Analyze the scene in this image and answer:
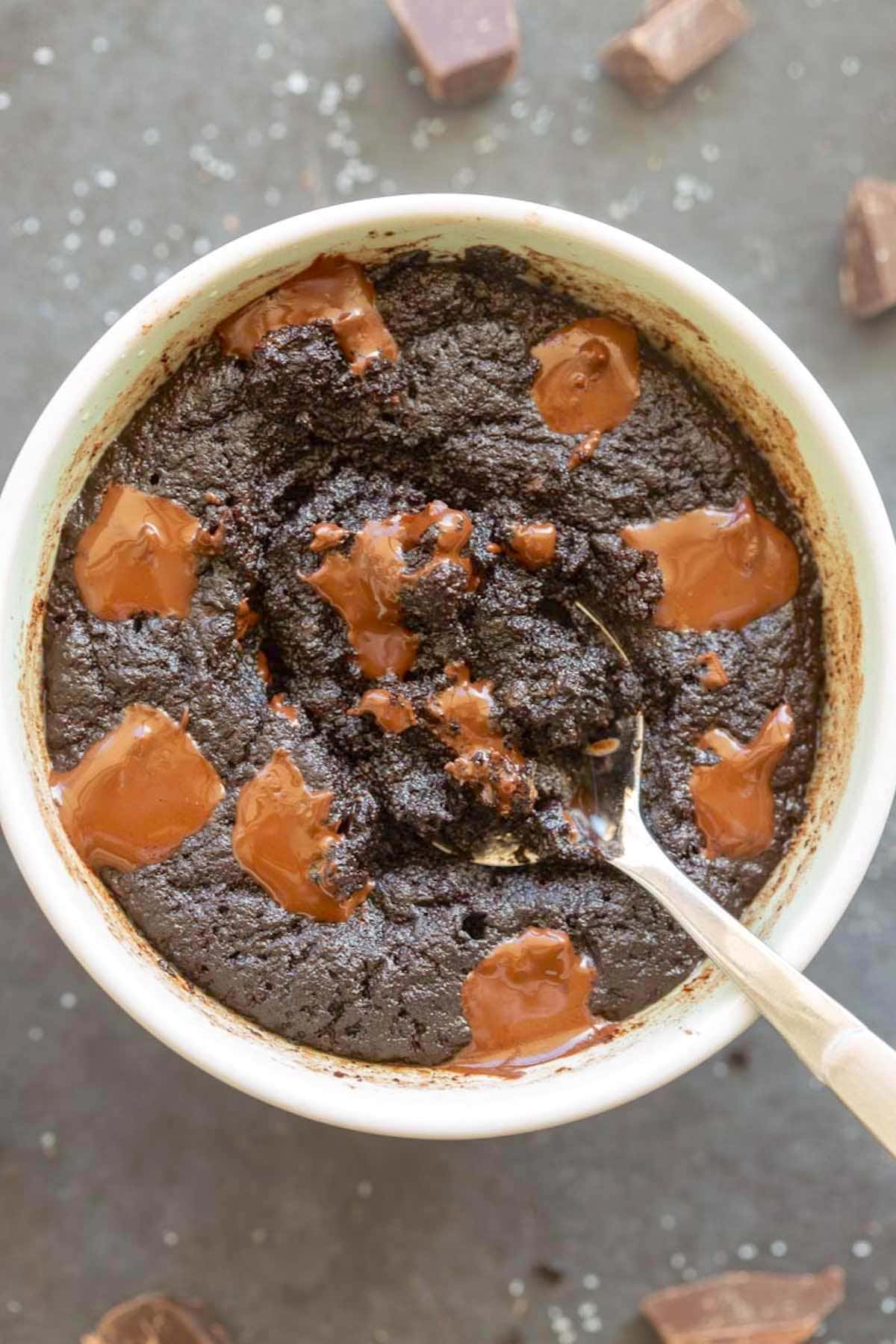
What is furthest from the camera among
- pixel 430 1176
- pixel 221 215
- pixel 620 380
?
pixel 430 1176

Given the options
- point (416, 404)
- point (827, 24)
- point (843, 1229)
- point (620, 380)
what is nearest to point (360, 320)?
point (416, 404)

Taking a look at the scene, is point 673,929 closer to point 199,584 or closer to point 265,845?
point 265,845

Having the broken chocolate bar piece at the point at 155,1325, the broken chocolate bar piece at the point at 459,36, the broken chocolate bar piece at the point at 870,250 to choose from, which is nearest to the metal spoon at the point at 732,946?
the broken chocolate bar piece at the point at 870,250

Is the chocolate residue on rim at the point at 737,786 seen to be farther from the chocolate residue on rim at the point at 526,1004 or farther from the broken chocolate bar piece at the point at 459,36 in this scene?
the broken chocolate bar piece at the point at 459,36

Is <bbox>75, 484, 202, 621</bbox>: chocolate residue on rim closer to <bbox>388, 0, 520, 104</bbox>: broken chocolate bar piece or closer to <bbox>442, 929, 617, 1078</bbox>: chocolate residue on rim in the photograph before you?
<bbox>442, 929, 617, 1078</bbox>: chocolate residue on rim

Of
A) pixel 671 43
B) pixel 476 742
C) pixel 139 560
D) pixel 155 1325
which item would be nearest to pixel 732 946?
pixel 476 742

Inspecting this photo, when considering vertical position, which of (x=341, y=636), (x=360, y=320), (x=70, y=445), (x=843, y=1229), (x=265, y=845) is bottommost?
(x=843, y=1229)
